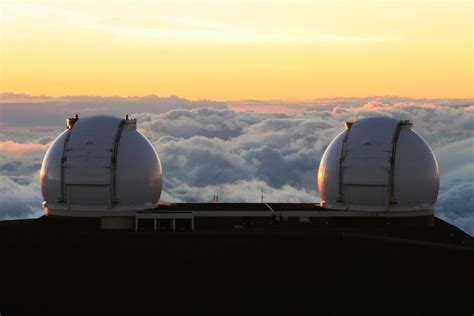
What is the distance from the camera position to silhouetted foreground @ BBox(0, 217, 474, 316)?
6172 centimetres

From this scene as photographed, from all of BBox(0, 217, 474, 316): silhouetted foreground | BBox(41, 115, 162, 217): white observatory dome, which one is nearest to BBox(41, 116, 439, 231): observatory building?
BBox(41, 115, 162, 217): white observatory dome

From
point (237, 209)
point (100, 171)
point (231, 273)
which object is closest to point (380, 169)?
point (237, 209)

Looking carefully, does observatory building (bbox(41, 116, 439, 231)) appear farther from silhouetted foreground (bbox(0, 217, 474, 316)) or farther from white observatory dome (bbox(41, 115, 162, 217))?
silhouetted foreground (bbox(0, 217, 474, 316))

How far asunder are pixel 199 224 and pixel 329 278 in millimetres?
18905

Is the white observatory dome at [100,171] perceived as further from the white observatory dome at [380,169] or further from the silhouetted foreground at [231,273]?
the white observatory dome at [380,169]

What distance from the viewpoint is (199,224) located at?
274 feet

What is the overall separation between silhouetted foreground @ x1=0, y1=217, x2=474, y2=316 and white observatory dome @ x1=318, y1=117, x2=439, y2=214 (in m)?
5.83

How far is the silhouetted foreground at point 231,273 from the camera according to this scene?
61.7 meters

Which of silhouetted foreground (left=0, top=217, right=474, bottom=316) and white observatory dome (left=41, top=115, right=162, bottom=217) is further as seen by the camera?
white observatory dome (left=41, top=115, right=162, bottom=217)

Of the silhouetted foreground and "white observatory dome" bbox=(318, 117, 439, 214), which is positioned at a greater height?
"white observatory dome" bbox=(318, 117, 439, 214)

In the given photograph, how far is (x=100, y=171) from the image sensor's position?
81.7 metres

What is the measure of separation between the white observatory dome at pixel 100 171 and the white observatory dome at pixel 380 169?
13.6m

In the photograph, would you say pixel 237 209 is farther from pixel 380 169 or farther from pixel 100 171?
pixel 100 171

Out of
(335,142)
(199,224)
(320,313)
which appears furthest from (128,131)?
(320,313)
